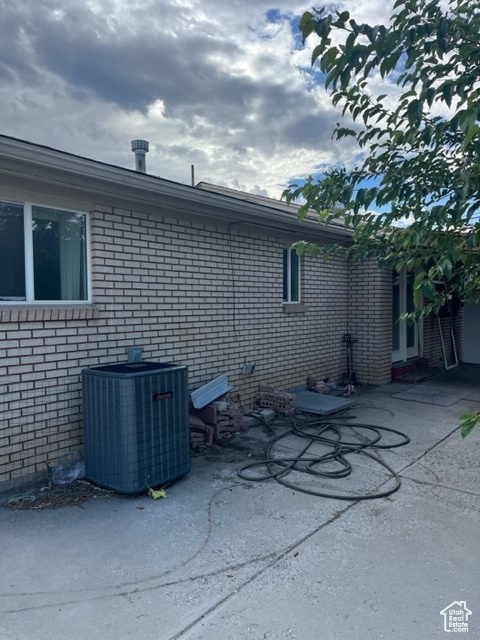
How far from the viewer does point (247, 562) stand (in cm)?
282

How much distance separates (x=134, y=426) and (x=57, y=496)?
38.4 inches

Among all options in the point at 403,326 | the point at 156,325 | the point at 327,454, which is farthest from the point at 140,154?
the point at 403,326

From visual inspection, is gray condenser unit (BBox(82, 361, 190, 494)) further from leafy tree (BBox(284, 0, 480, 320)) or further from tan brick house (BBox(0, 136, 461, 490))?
leafy tree (BBox(284, 0, 480, 320))

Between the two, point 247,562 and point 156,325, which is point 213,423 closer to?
point 156,325

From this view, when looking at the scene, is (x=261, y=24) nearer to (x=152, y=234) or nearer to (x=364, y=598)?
(x=152, y=234)

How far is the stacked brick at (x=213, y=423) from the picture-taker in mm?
5039

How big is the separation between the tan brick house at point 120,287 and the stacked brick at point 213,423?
0.48 meters

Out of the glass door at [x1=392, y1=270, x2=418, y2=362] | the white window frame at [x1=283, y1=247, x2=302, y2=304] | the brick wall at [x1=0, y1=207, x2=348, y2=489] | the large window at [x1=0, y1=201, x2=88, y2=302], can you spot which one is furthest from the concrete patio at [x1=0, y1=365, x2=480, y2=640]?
the glass door at [x1=392, y1=270, x2=418, y2=362]

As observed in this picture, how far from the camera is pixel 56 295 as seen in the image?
426cm

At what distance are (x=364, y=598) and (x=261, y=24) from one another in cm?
611

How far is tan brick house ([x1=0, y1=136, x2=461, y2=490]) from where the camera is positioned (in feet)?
12.7

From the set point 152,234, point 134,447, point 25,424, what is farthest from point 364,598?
point 152,234

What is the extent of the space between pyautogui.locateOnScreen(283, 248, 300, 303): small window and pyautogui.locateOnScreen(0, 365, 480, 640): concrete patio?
3676mm

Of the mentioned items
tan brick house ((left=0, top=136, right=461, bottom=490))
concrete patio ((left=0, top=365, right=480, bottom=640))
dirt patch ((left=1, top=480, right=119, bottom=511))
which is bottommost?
concrete patio ((left=0, top=365, right=480, bottom=640))
